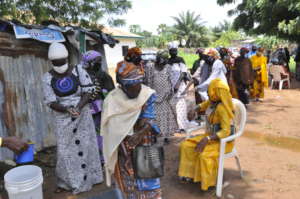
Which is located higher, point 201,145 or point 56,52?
point 56,52

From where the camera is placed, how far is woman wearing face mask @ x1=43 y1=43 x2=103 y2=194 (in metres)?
3.23

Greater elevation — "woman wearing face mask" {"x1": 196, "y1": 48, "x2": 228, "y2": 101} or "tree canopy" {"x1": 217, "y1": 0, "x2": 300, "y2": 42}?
"tree canopy" {"x1": 217, "y1": 0, "x2": 300, "y2": 42}

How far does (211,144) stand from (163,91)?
1.94 metres

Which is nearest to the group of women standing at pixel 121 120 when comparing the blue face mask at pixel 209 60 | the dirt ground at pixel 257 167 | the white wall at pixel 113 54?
the dirt ground at pixel 257 167

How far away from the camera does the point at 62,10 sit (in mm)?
7199

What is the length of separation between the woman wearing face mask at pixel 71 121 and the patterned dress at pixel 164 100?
1.72 meters

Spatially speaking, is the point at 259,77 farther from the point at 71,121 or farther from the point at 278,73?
the point at 71,121

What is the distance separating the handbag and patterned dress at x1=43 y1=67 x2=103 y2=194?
4.27ft

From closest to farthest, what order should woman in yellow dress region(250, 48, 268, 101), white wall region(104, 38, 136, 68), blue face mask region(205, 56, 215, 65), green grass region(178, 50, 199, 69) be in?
blue face mask region(205, 56, 215, 65) < woman in yellow dress region(250, 48, 268, 101) < white wall region(104, 38, 136, 68) < green grass region(178, 50, 199, 69)

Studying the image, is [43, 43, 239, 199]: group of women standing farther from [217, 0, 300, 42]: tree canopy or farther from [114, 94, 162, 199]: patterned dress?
[217, 0, 300, 42]: tree canopy

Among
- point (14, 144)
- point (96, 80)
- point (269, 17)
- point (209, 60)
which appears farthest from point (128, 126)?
point (269, 17)

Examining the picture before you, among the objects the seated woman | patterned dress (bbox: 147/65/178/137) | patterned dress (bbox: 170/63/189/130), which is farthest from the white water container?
patterned dress (bbox: 170/63/189/130)

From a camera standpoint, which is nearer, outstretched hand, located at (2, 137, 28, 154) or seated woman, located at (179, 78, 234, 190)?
outstretched hand, located at (2, 137, 28, 154)

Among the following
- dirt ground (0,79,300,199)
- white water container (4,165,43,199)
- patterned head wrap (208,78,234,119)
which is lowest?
dirt ground (0,79,300,199)
